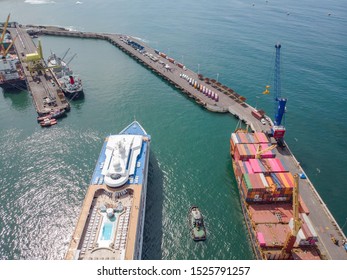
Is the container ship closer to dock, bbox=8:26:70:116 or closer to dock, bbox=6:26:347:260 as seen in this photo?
dock, bbox=8:26:70:116

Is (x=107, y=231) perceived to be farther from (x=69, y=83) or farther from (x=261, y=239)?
(x=69, y=83)

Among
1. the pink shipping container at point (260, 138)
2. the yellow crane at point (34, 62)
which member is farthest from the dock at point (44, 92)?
the pink shipping container at point (260, 138)

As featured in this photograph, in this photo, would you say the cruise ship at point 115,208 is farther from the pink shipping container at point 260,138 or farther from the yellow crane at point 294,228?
the pink shipping container at point 260,138

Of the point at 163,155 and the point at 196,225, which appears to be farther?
the point at 163,155

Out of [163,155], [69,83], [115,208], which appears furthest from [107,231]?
[69,83]

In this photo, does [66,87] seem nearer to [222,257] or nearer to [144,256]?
[144,256]

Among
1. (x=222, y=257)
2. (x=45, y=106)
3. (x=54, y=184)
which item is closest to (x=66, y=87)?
(x=45, y=106)
